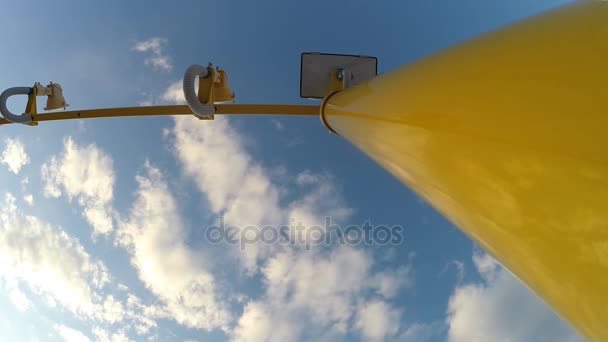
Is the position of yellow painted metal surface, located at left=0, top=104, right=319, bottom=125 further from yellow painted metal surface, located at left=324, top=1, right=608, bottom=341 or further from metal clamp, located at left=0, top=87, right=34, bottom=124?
yellow painted metal surface, located at left=324, top=1, right=608, bottom=341

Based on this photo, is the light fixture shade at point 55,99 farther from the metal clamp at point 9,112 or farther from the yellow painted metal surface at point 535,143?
the yellow painted metal surface at point 535,143

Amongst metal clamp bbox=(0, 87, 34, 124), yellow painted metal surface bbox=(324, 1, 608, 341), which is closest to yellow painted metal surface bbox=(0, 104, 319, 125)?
metal clamp bbox=(0, 87, 34, 124)

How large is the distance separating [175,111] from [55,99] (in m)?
2.79

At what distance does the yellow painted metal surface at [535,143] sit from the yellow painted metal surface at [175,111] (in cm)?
350

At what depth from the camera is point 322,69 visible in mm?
4715

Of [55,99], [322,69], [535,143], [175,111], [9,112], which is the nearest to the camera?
[535,143]

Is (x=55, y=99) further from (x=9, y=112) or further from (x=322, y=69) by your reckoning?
(x=322, y=69)

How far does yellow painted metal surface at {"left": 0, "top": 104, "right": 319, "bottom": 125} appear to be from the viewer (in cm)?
467

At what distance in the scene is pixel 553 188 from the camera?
0.72 metres

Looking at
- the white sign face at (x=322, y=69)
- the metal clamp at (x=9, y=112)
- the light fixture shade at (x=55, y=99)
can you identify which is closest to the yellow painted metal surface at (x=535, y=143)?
the white sign face at (x=322, y=69)

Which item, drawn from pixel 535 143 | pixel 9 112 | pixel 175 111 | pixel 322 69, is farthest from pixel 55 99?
pixel 535 143

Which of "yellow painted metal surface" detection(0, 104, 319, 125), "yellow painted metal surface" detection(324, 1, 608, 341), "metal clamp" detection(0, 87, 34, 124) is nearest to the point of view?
"yellow painted metal surface" detection(324, 1, 608, 341)

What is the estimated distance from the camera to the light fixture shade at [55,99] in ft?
20.0

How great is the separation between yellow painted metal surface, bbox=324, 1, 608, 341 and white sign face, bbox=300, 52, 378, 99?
136 inches
